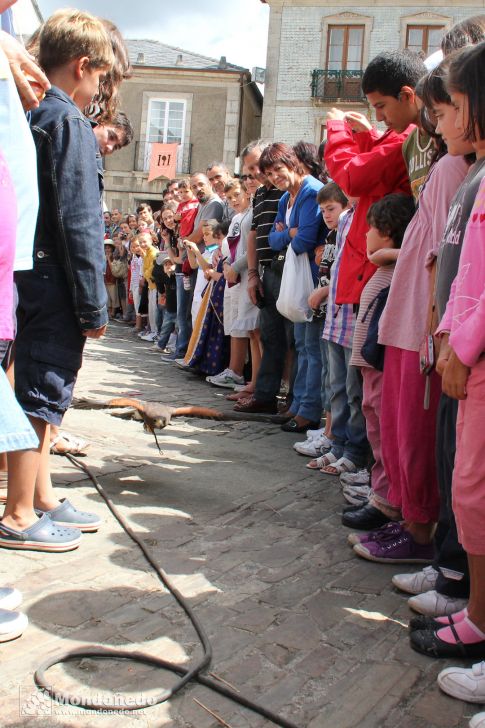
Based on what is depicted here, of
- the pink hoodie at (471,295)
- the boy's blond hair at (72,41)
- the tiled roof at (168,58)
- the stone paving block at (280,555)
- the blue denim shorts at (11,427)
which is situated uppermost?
the tiled roof at (168,58)

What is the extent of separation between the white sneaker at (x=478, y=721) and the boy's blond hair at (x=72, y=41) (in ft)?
9.02

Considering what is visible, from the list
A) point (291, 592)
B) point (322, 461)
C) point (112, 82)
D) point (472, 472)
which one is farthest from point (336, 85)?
point (472, 472)

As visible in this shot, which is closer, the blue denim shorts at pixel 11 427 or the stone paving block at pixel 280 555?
the blue denim shorts at pixel 11 427

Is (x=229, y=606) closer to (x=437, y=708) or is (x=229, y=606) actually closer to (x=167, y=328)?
(x=437, y=708)

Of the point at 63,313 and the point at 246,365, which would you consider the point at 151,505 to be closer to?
the point at 63,313

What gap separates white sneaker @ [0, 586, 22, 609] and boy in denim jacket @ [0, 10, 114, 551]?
1.85ft

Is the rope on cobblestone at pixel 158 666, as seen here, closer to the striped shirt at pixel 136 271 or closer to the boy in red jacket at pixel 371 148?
the boy in red jacket at pixel 371 148

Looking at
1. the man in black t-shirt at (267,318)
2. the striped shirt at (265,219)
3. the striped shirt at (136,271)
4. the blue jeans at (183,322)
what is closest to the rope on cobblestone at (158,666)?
the man in black t-shirt at (267,318)

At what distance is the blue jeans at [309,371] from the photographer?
5527mm

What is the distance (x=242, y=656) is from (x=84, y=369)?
662cm

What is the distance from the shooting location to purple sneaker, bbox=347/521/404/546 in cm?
322

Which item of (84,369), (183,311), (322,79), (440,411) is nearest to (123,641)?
(440,411)

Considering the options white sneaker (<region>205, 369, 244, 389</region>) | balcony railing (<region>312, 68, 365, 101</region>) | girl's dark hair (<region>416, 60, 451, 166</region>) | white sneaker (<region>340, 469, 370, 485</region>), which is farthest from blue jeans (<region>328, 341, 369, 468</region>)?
balcony railing (<region>312, 68, 365, 101</region>)

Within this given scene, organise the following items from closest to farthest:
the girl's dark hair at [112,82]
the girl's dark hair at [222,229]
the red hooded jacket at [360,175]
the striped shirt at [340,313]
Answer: the girl's dark hair at [112,82] → the red hooded jacket at [360,175] → the striped shirt at [340,313] → the girl's dark hair at [222,229]
